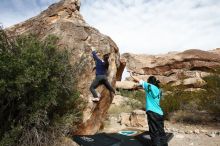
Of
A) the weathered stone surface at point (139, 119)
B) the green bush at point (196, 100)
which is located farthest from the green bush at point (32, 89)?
the green bush at point (196, 100)

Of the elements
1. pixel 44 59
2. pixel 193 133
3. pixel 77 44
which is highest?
pixel 77 44

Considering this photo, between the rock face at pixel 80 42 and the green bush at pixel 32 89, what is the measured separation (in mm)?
919

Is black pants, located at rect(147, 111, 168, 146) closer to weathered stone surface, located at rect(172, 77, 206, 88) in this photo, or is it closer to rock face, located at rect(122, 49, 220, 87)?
weathered stone surface, located at rect(172, 77, 206, 88)

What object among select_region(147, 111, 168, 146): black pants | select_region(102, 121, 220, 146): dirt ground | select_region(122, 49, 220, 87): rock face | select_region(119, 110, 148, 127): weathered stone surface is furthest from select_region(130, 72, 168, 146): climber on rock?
select_region(122, 49, 220, 87): rock face

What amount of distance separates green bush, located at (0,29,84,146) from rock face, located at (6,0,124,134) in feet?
3.01

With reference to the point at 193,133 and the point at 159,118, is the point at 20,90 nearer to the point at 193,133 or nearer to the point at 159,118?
the point at 159,118

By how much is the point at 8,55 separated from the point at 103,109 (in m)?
4.38

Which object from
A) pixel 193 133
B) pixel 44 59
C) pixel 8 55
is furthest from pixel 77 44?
pixel 193 133

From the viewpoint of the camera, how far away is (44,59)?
7883 millimetres

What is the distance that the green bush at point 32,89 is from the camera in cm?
705

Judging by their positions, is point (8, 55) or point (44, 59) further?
point (44, 59)

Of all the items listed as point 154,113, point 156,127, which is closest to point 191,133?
point 156,127

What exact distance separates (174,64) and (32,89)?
2319cm

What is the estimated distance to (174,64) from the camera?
29.2 metres
